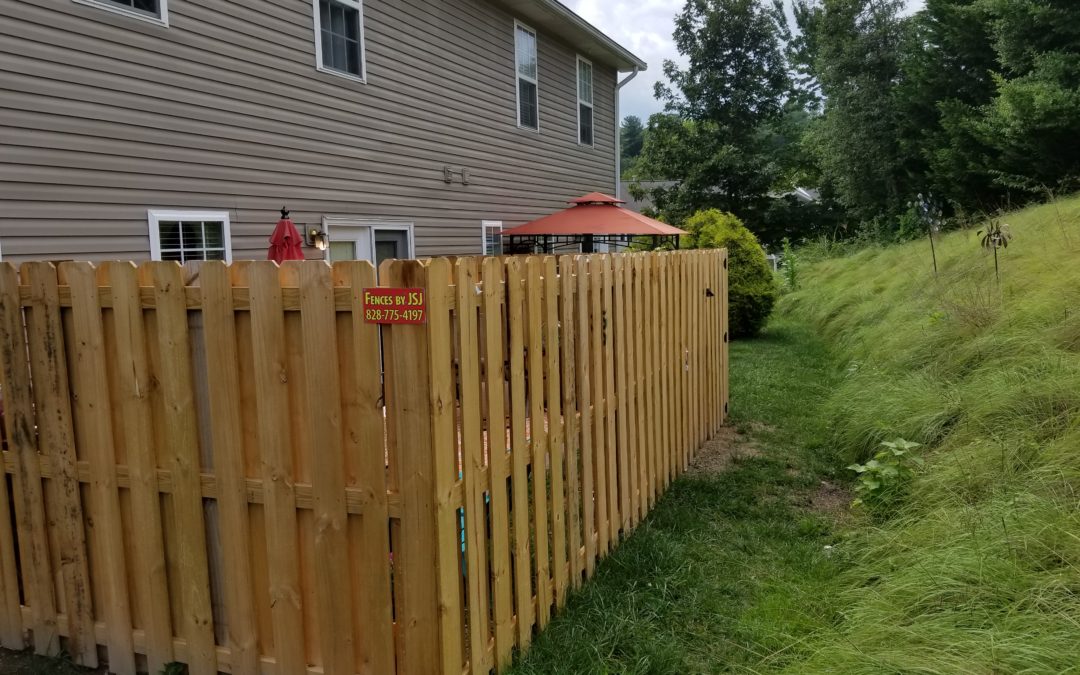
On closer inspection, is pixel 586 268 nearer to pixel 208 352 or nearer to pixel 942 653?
pixel 208 352

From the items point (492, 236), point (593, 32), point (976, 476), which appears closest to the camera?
point (976, 476)

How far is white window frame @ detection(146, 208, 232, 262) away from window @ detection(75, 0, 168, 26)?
1.50 m

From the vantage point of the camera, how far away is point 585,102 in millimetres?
14133

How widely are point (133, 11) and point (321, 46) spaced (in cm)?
224

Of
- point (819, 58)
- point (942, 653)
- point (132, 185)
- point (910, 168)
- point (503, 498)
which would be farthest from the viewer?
point (819, 58)

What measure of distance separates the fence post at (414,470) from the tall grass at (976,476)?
135cm

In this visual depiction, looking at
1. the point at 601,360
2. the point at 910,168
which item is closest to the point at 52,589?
the point at 601,360

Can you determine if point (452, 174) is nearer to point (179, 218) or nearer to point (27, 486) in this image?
point (179, 218)

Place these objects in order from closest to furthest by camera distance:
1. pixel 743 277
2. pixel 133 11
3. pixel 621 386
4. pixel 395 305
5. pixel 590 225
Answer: pixel 395 305, pixel 621 386, pixel 133 11, pixel 590 225, pixel 743 277

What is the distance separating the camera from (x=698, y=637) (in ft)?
9.96

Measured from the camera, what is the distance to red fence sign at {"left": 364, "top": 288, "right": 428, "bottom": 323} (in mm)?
2209

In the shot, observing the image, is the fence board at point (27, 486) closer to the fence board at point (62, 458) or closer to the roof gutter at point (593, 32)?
the fence board at point (62, 458)

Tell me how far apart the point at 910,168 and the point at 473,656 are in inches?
963

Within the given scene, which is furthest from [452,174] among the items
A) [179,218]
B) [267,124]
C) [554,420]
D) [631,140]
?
[631,140]
